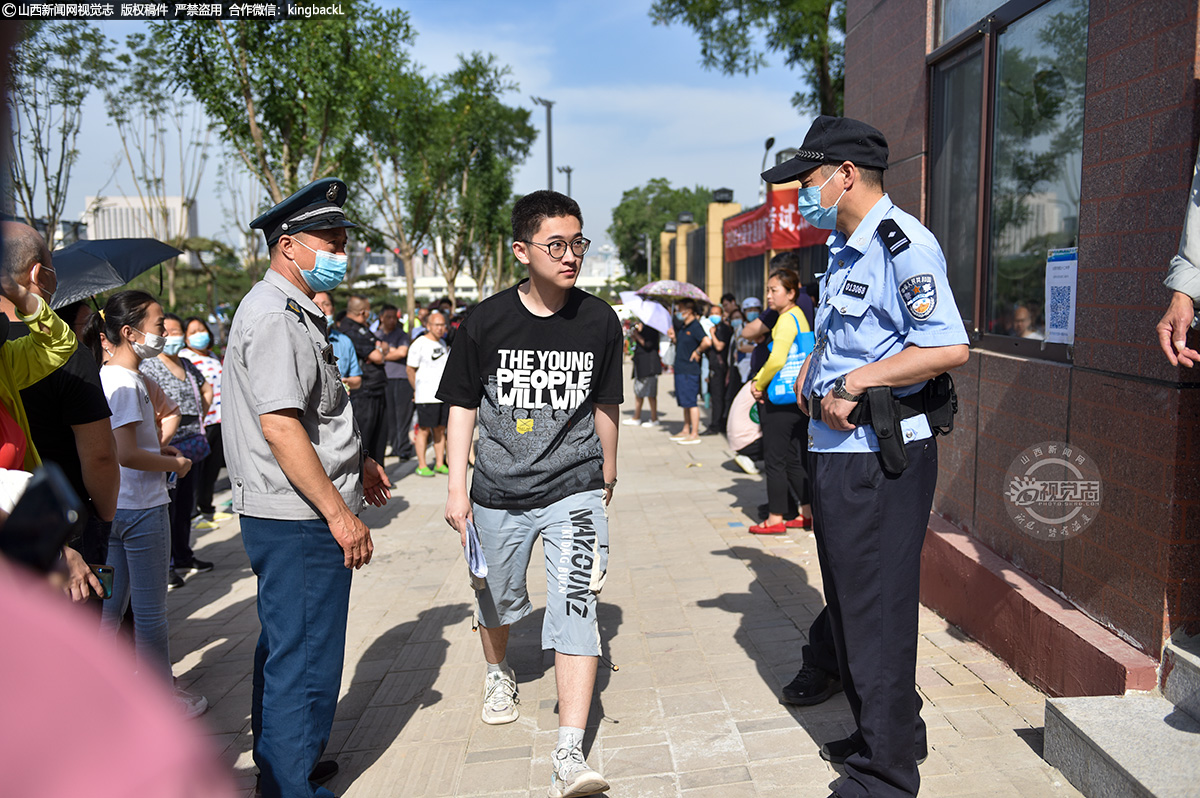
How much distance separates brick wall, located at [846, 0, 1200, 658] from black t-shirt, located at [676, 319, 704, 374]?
26.6ft

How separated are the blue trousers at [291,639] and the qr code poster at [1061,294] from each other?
10.2ft

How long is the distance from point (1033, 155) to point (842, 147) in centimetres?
198

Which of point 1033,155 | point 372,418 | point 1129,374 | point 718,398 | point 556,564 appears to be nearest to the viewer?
point 1129,374

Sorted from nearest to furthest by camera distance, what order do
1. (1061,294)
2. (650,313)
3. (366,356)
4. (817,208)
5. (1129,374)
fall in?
1. (817,208)
2. (1129,374)
3. (1061,294)
4. (366,356)
5. (650,313)

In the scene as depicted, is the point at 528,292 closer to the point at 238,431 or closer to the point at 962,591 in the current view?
the point at 238,431

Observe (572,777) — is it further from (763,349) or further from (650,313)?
(650,313)

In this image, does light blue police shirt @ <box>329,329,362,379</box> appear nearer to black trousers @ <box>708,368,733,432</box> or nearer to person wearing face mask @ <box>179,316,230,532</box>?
person wearing face mask @ <box>179,316,230,532</box>

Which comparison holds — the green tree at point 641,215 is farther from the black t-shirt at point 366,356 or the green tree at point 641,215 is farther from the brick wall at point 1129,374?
the brick wall at point 1129,374

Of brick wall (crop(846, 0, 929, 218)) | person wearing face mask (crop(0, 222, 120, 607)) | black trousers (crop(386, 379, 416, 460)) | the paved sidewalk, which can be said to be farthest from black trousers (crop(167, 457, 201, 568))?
brick wall (crop(846, 0, 929, 218))

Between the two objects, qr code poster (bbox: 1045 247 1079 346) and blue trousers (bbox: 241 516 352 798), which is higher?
qr code poster (bbox: 1045 247 1079 346)

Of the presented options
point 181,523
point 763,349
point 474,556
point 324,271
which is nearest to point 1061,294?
point 474,556

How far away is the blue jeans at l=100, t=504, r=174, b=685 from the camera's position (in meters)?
3.53

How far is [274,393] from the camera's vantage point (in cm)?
271

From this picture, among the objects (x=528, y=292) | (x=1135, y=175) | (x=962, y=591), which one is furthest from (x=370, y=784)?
(x=1135, y=175)
